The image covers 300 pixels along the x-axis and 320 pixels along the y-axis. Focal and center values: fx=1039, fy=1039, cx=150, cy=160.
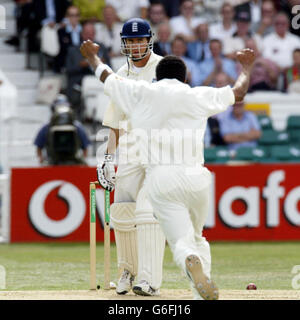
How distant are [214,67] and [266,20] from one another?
1912 mm

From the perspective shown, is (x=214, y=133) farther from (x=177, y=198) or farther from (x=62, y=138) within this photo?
(x=177, y=198)

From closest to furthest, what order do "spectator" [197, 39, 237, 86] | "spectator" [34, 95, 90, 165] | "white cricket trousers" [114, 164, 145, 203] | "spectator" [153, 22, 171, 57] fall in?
"white cricket trousers" [114, 164, 145, 203] → "spectator" [34, 95, 90, 165] → "spectator" [153, 22, 171, 57] → "spectator" [197, 39, 237, 86]

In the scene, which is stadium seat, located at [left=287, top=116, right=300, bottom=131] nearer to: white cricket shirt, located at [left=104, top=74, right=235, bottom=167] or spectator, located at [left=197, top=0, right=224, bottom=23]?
spectator, located at [left=197, top=0, right=224, bottom=23]

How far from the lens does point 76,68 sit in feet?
53.3

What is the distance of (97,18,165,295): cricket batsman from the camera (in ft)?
26.0

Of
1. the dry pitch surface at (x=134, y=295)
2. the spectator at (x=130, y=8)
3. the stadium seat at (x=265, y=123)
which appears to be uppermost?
the spectator at (x=130, y=8)

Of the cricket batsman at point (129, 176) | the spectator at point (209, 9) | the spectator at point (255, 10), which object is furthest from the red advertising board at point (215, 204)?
the cricket batsman at point (129, 176)

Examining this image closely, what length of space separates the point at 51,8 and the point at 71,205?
4.42 meters

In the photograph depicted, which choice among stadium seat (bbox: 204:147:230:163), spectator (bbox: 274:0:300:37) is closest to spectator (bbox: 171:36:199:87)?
stadium seat (bbox: 204:147:230:163)

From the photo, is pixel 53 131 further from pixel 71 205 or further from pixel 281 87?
pixel 281 87

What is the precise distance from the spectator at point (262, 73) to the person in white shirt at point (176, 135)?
9663 millimetres

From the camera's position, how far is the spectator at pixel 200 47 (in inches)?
662

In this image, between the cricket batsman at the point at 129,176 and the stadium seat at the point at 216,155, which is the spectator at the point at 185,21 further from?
the cricket batsman at the point at 129,176

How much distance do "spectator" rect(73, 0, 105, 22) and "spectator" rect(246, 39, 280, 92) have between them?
2.53 meters
